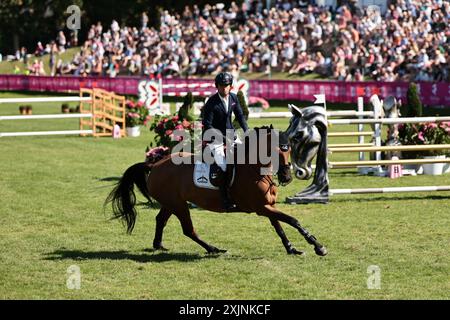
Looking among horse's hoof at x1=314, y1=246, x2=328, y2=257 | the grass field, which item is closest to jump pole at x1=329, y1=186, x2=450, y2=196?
the grass field

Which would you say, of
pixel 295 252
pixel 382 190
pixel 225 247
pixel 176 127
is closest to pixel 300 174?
pixel 225 247

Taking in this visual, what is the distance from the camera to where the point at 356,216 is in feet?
51.6

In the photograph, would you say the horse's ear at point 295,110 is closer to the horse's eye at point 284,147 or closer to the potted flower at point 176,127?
the horse's eye at point 284,147

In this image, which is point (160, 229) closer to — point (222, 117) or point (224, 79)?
point (222, 117)

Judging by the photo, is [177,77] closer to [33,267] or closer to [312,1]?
[312,1]

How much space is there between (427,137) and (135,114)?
12.9 meters

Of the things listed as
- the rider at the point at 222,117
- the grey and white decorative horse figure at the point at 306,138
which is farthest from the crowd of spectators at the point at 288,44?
the rider at the point at 222,117

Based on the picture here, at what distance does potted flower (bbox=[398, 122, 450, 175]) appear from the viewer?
68.6 ft

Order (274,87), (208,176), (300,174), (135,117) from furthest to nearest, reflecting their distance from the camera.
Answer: (274,87)
(135,117)
(300,174)
(208,176)

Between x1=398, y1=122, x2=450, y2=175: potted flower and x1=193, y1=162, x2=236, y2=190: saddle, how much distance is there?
9629mm

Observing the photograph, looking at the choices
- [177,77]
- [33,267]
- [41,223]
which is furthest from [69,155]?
[177,77]

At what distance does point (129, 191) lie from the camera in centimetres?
1328

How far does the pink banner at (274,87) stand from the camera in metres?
37.2

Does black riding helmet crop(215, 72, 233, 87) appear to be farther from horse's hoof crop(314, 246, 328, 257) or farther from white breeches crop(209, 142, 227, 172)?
horse's hoof crop(314, 246, 328, 257)
